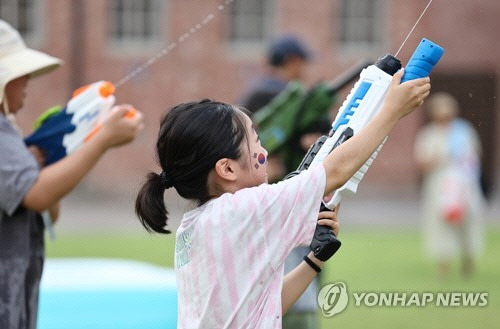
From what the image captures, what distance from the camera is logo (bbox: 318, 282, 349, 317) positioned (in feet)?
10.1

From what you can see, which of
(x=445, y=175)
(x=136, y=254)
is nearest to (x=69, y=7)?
(x=136, y=254)

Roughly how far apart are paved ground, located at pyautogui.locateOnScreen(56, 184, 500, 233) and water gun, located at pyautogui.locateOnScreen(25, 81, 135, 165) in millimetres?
9929

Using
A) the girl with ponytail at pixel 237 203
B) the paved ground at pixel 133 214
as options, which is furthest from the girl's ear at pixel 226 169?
the paved ground at pixel 133 214

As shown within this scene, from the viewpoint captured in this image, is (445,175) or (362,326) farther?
(445,175)

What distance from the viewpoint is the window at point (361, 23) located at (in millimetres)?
21625

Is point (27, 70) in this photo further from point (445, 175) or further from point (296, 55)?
point (445, 175)

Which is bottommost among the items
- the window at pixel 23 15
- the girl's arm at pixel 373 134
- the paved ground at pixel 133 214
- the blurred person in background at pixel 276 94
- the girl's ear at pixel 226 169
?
the paved ground at pixel 133 214

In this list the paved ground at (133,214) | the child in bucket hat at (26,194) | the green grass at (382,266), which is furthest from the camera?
the paved ground at (133,214)

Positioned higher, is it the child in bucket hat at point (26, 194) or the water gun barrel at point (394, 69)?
the water gun barrel at point (394, 69)

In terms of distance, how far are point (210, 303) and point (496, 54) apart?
1712 cm

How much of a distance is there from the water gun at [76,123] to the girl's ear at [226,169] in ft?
3.91

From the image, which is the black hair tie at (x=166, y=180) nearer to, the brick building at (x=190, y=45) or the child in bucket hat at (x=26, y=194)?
the child in bucket hat at (x=26, y=194)

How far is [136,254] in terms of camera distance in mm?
11531

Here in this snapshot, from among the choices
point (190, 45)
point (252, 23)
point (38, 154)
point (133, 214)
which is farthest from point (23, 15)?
point (38, 154)
